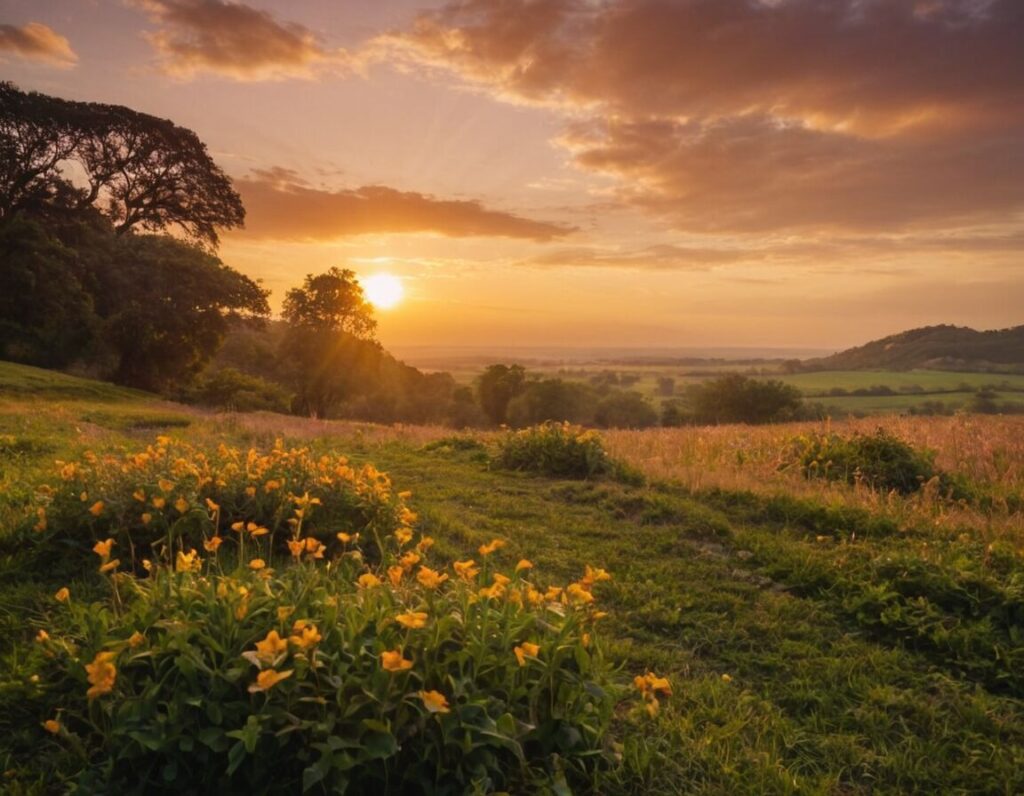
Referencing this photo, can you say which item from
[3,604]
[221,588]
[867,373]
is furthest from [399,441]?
[867,373]

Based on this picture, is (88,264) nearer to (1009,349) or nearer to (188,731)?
(188,731)

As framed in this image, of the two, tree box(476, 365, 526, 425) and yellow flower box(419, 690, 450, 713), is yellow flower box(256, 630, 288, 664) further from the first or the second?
tree box(476, 365, 526, 425)

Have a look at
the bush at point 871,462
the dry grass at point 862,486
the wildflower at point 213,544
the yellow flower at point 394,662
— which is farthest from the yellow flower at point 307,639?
the bush at point 871,462

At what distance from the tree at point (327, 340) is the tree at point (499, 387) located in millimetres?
13369

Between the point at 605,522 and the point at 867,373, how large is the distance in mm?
66056

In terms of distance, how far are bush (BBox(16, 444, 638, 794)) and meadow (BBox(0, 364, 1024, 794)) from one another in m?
0.02

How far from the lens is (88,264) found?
Result: 99.2 ft

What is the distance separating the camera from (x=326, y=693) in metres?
2.74

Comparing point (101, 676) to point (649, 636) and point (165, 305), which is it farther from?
point (165, 305)

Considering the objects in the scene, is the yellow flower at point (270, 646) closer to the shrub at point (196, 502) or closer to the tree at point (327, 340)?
the shrub at point (196, 502)

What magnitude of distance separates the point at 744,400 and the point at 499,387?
65.6 ft

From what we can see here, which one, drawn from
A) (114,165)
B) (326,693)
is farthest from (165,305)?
(326,693)

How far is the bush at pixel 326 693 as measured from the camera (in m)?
2.66

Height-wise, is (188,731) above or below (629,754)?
above
